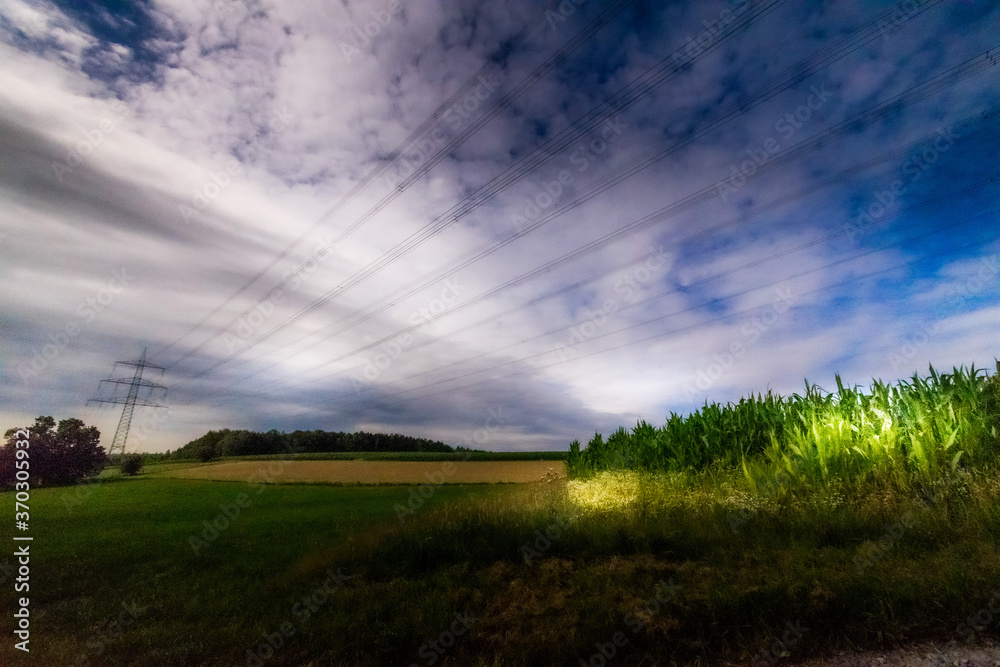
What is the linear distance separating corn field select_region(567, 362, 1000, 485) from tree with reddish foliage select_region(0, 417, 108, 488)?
146 ft

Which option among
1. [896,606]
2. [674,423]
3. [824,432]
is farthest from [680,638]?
[674,423]

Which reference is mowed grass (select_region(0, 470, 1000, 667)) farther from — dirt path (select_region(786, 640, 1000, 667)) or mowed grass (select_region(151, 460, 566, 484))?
mowed grass (select_region(151, 460, 566, 484))

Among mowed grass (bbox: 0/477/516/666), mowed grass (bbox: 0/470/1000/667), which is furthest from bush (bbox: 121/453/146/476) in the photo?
mowed grass (bbox: 0/470/1000/667)

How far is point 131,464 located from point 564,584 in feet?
198

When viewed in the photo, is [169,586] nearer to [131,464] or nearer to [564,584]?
[564,584]

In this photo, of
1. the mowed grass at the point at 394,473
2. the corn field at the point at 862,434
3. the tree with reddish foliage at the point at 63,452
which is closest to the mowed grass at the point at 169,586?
the corn field at the point at 862,434

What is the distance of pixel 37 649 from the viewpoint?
550cm

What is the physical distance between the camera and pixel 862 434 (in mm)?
10133

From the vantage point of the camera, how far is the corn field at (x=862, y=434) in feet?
28.9

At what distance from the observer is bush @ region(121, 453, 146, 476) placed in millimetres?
47906

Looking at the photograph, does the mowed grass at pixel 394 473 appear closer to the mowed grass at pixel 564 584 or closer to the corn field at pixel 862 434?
the corn field at pixel 862 434

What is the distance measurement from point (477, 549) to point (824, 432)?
913 cm

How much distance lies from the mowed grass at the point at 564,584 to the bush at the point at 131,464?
4922 centimetres

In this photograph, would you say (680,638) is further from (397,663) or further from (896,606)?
(397,663)
